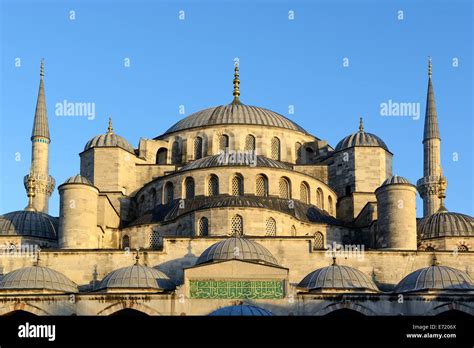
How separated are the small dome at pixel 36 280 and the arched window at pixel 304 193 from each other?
11.0 meters

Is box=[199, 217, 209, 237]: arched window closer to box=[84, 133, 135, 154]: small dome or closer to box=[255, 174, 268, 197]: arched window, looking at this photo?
box=[255, 174, 268, 197]: arched window

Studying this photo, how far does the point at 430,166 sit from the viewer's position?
50594mm

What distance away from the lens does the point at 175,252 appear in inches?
1628

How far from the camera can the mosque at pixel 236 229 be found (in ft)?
123

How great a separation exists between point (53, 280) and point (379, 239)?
1203 cm

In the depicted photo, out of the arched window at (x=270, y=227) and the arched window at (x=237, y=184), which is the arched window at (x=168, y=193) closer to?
the arched window at (x=237, y=184)

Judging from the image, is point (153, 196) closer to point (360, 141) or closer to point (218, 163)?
point (218, 163)

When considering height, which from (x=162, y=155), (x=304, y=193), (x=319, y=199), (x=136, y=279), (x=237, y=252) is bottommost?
(x=136, y=279)

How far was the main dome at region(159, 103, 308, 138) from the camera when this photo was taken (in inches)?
2042

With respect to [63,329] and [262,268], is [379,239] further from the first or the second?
[63,329]

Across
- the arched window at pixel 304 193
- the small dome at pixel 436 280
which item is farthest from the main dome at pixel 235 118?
the small dome at pixel 436 280

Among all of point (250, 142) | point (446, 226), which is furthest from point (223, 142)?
point (446, 226)

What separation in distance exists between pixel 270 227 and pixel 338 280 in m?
5.41

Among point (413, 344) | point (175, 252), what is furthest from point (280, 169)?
point (413, 344)
